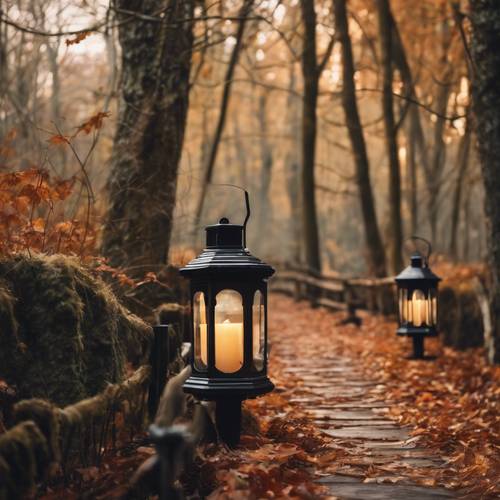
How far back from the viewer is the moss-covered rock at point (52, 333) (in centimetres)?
442

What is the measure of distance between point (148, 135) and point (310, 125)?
38.5ft

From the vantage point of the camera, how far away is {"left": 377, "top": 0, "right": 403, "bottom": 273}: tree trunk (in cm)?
1644

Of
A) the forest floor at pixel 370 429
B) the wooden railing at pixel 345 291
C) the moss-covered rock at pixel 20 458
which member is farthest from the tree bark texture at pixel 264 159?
the moss-covered rock at pixel 20 458

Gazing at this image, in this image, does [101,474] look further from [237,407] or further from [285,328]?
[285,328]

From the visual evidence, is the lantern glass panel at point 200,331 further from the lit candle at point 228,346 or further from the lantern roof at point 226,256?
the lantern roof at point 226,256

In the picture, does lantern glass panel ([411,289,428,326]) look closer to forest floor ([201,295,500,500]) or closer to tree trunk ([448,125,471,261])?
forest floor ([201,295,500,500])

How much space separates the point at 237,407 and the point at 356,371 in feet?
17.4

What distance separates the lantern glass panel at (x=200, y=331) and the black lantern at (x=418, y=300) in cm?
432

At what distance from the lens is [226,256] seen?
5.09 m

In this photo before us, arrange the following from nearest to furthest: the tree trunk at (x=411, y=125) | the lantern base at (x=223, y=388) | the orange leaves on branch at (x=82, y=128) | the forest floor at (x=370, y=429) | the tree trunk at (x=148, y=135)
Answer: the forest floor at (x=370, y=429) < the lantern base at (x=223, y=388) < the orange leaves on branch at (x=82, y=128) < the tree trunk at (x=148, y=135) < the tree trunk at (x=411, y=125)

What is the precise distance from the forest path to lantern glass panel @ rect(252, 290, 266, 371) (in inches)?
33.1

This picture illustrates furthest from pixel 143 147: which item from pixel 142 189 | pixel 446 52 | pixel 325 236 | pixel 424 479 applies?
pixel 325 236

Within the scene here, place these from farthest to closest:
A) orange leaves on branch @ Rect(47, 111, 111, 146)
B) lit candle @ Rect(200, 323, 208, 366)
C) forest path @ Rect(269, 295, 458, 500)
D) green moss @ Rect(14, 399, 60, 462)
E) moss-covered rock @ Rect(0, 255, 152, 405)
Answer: orange leaves on branch @ Rect(47, 111, 111, 146), lit candle @ Rect(200, 323, 208, 366), forest path @ Rect(269, 295, 458, 500), moss-covered rock @ Rect(0, 255, 152, 405), green moss @ Rect(14, 399, 60, 462)

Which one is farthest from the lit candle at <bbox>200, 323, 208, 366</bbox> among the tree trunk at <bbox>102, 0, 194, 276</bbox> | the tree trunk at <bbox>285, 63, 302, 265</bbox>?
the tree trunk at <bbox>285, 63, 302, 265</bbox>
